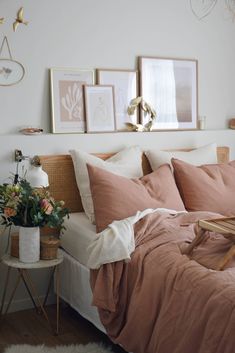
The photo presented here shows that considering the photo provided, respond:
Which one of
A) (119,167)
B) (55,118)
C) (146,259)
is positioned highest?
(55,118)

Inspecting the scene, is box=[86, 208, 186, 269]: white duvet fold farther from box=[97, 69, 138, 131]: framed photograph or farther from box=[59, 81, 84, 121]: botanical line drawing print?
box=[97, 69, 138, 131]: framed photograph

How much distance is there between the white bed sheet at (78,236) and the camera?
10.3 ft

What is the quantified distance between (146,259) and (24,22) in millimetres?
1767

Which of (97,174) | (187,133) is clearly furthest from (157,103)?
(97,174)

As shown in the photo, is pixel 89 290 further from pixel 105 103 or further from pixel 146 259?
pixel 105 103

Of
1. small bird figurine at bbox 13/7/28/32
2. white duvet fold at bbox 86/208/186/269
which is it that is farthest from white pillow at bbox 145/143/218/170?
small bird figurine at bbox 13/7/28/32

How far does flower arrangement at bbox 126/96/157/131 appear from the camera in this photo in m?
3.92

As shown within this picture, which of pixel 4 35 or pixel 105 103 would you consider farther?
pixel 105 103

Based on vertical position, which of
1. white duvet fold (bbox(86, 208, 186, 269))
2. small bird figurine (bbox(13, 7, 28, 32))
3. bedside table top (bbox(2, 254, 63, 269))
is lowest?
bedside table top (bbox(2, 254, 63, 269))

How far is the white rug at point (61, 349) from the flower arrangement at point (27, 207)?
0.68 metres

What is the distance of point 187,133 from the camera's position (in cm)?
414

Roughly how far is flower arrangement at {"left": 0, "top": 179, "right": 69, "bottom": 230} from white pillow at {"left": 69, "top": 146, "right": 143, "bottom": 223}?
349mm

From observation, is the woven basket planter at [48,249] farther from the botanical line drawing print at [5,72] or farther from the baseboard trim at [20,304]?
the botanical line drawing print at [5,72]

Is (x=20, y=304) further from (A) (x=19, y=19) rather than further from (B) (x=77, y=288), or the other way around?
(A) (x=19, y=19)
